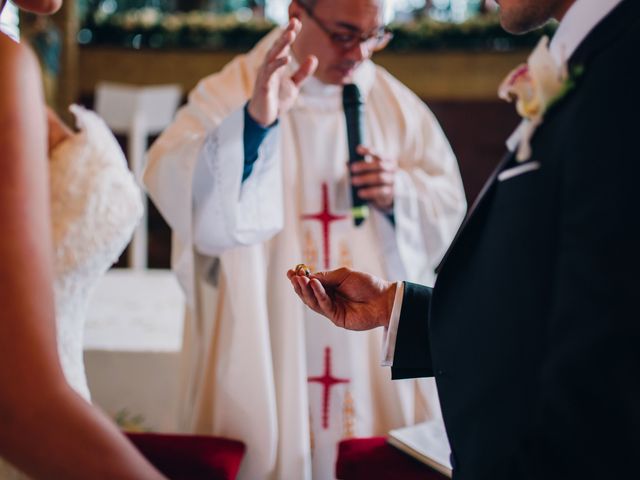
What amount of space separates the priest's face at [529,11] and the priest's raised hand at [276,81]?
773 millimetres

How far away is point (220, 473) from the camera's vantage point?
1.92 metres

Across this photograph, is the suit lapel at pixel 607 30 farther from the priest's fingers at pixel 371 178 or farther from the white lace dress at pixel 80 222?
the priest's fingers at pixel 371 178

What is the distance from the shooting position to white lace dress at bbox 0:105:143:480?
1.69 meters

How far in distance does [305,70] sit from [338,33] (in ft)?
1.35

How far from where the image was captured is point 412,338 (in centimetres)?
155

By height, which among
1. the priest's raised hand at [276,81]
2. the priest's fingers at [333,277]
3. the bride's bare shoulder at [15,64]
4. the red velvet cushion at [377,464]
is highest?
the priest's raised hand at [276,81]

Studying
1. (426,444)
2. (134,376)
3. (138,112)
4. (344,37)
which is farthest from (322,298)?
(138,112)

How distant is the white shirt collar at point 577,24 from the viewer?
1.09 m

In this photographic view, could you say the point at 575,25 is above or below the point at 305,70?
below

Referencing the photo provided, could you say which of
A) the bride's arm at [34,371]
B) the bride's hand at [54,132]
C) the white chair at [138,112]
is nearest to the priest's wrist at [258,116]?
the bride's hand at [54,132]

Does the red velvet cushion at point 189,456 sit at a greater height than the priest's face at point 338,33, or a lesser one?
lesser

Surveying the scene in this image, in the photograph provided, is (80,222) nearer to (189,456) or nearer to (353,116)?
(189,456)

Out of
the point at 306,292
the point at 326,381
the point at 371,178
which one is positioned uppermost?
the point at 371,178

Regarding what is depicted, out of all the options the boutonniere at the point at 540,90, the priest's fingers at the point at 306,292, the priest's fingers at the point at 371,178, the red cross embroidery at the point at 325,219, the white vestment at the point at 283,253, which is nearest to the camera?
the boutonniere at the point at 540,90
